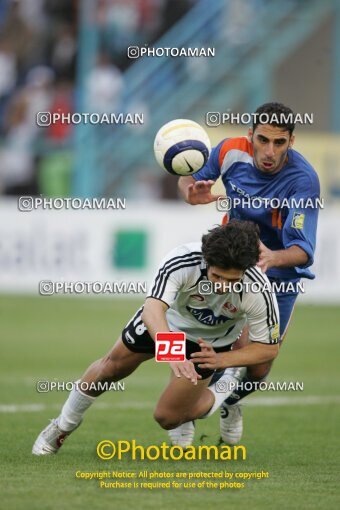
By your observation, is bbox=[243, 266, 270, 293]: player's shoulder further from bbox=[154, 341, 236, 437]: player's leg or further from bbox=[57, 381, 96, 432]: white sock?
bbox=[57, 381, 96, 432]: white sock

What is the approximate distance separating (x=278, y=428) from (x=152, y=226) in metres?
9.55

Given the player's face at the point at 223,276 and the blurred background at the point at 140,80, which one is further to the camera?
the blurred background at the point at 140,80

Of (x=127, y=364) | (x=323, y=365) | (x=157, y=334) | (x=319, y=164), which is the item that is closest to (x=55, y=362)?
(x=323, y=365)

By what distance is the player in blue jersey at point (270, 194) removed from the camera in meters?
7.22

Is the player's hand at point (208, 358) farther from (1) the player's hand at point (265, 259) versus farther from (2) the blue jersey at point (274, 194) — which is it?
(2) the blue jersey at point (274, 194)

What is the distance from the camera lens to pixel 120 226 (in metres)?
17.8

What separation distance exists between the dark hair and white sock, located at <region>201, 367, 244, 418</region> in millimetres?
1800

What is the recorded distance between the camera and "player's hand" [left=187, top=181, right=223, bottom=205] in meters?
7.36

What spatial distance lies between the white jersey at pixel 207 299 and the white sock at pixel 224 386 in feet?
1.68

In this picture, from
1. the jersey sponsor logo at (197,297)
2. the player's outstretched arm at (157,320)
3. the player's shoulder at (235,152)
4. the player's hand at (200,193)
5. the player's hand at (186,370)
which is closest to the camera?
the player's hand at (186,370)

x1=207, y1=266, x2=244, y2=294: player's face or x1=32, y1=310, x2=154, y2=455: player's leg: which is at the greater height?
x1=207, y1=266, x2=244, y2=294: player's face

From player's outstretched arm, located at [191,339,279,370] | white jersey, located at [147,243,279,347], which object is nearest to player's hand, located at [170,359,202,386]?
player's outstretched arm, located at [191,339,279,370]

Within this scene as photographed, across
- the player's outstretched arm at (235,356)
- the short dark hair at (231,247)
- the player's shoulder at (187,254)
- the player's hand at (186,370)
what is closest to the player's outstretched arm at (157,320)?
the player's hand at (186,370)

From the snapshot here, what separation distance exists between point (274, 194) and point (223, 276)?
1422 mm
